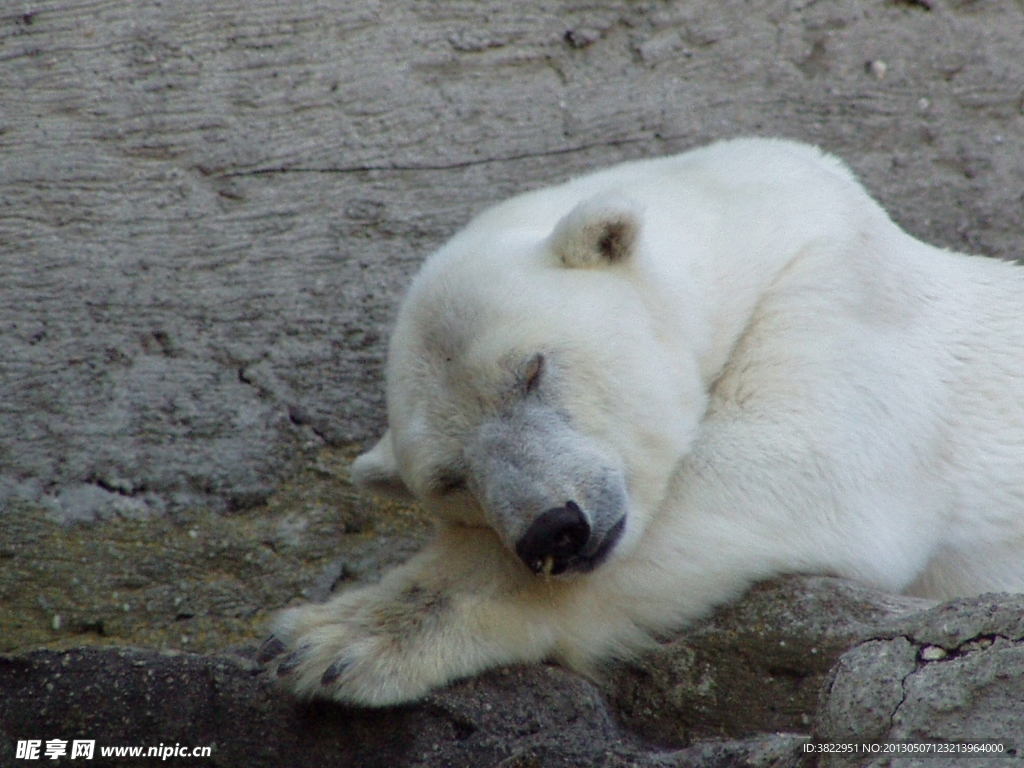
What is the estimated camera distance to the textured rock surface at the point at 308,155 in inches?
161

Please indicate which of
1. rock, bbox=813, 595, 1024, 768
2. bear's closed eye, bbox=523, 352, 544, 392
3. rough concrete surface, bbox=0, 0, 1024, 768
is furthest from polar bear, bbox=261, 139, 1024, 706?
rough concrete surface, bbox=0, 0, 1024, 768

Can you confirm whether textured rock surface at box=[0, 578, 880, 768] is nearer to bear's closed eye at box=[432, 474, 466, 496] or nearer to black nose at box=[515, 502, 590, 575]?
black nose at box=[515, 502, 590, 575]

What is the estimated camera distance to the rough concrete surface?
160 inches

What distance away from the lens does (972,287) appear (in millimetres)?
3812

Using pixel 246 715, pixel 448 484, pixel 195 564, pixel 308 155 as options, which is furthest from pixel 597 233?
pixel 195 564

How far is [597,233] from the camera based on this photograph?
3223 millimetres

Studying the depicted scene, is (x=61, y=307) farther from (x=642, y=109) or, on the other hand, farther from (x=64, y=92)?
(x=642, y=109)

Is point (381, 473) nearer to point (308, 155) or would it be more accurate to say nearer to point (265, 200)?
point (265, 200)

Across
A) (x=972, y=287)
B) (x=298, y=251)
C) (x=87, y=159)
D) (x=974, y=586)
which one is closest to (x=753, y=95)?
(x=972, y=287)

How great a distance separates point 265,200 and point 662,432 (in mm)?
1950

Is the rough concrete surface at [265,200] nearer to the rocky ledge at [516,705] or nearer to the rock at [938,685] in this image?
the rocky ledge at [516,705]

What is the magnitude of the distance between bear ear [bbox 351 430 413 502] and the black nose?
79cm

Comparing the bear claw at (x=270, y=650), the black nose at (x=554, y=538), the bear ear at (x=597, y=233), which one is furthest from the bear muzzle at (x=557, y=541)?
the bear ear at (x=597, y=233)

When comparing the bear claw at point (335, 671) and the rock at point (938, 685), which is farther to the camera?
the bear claw at point (335, 671)
